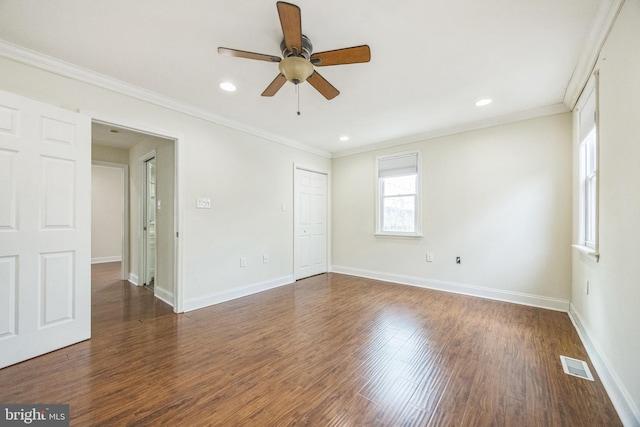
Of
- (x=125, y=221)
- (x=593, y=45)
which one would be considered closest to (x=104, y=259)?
(x=125, y=221)

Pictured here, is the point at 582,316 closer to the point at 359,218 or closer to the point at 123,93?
the point at 359,218

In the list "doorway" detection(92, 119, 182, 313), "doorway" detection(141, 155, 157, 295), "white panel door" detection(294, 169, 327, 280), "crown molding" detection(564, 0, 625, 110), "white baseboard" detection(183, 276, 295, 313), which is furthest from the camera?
"white panel door" detection(294, 169, 327, 280)

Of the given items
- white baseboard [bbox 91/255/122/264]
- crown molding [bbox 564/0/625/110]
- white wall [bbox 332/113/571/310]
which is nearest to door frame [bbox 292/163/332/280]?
white wall [bbox 332/113/571/310]

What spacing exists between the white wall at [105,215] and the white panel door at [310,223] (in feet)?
16.1

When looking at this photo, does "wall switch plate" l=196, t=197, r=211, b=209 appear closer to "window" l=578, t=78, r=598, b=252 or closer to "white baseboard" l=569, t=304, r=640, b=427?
"white baseboard" l=569, t=304, r=640, b=427

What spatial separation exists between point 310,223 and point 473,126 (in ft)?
10.3

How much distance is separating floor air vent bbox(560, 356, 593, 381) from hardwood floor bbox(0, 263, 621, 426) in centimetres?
5

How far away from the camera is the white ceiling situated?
5.42 ft

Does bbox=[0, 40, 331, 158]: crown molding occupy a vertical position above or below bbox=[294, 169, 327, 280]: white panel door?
above

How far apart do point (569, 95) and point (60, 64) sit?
16.8 feet

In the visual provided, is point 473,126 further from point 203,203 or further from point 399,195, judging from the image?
point 203,203

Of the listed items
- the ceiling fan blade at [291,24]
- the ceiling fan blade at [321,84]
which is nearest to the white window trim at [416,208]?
the ceiling fan blade at [321,84]

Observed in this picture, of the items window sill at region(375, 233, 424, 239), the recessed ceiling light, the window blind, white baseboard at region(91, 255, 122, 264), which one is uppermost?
the recessed ceiling light

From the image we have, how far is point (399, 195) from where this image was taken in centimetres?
450
